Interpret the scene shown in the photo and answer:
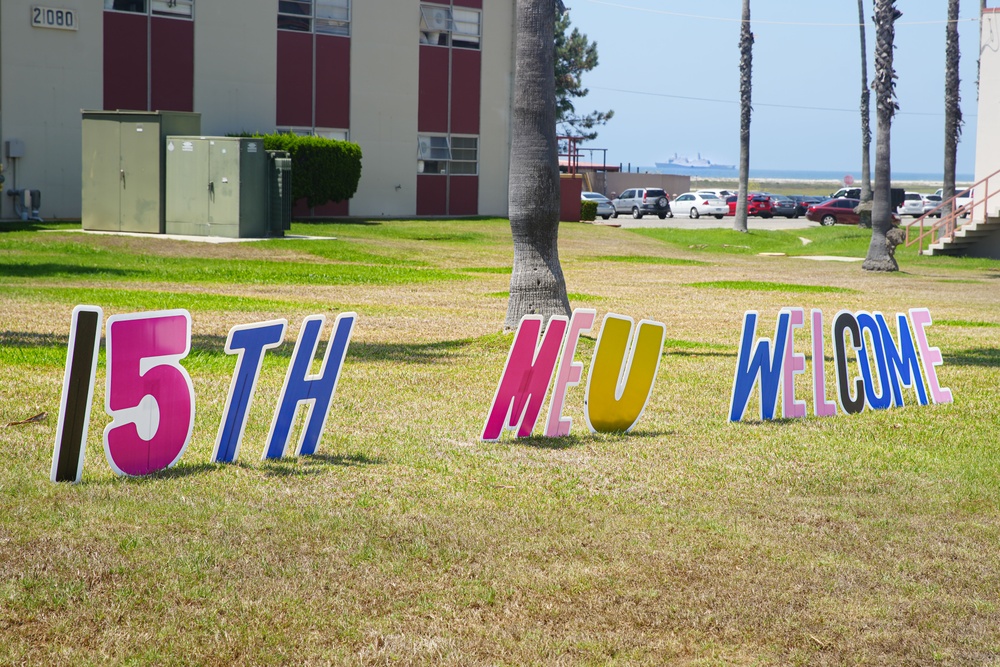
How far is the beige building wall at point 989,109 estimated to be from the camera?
31.3 meters

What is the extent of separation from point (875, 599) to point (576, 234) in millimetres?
32486

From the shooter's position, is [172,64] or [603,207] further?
[603,207]

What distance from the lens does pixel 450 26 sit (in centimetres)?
3762

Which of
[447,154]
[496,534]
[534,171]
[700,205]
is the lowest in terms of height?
[496,534]

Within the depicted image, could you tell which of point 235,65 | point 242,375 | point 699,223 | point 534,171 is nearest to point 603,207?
point 699,223

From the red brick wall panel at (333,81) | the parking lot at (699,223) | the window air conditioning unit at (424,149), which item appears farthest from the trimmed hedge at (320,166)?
the parking lot at (699,223)

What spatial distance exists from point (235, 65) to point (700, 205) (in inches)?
1290

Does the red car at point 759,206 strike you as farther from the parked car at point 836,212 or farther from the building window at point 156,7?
the building window at point 156,7

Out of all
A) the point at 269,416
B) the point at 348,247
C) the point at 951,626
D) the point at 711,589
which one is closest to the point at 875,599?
the point at 951,626

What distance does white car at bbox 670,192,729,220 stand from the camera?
60375 millimetres

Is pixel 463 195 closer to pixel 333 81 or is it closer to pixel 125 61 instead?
pixel 333 81

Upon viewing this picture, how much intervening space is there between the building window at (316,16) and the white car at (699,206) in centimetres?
2925

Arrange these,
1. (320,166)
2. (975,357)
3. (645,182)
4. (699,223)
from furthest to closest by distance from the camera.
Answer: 1. (645,182)
2. (699,223)
3. (320,166)
4. (975,357)

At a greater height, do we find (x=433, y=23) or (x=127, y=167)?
(x=433, y=23)
